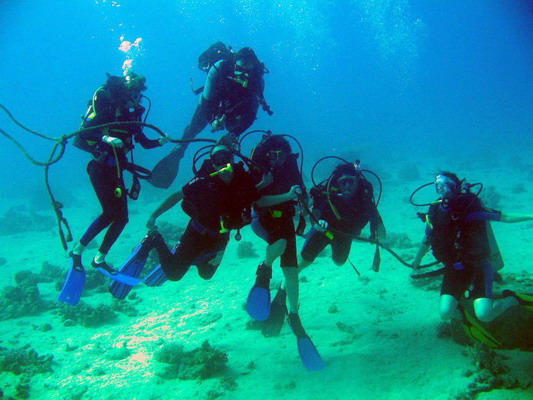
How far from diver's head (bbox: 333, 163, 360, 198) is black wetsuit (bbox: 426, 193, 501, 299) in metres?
1.49

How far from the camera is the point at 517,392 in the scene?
3559mm

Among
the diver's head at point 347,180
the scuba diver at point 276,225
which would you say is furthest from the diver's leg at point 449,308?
the diver's head at point 347,180


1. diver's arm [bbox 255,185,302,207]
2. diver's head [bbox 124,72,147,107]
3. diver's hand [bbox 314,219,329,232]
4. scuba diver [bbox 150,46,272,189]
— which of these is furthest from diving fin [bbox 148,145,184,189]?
diver's hand [bbox 314,219,329,232]

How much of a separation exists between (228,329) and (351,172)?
178 inches

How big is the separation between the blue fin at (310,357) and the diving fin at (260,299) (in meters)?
0.78

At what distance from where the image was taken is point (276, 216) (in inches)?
220

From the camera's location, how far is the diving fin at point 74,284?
5227mm

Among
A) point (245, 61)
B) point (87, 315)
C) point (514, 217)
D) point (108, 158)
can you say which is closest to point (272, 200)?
point (108, 158)

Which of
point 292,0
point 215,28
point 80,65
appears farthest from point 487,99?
point 80,65

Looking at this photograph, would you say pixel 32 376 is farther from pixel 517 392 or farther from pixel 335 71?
pixel 335 71

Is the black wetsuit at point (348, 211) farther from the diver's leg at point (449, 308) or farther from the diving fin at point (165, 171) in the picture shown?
the diving fin at point (165, 171)

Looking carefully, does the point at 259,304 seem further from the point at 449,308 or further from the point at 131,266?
the point at 449,308

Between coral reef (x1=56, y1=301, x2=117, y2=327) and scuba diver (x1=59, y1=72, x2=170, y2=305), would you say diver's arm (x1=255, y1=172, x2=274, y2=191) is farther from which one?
coral reef (x1=56, y1=301, x2=117, y2=327)

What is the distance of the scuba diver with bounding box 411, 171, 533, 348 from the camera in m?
4.65
